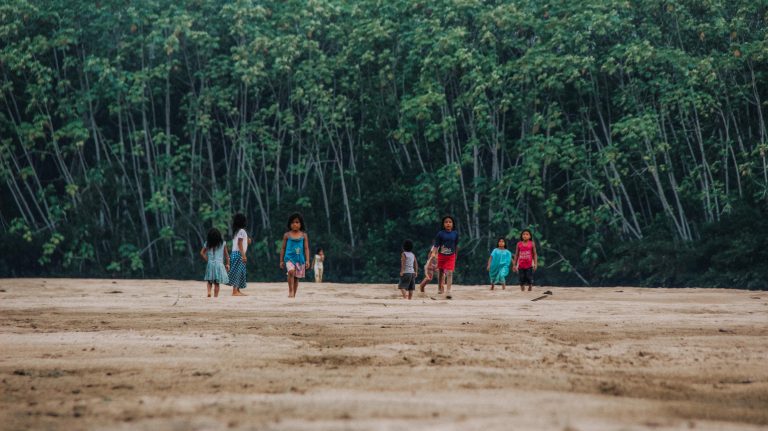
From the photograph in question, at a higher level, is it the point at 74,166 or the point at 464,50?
the point at 464,50

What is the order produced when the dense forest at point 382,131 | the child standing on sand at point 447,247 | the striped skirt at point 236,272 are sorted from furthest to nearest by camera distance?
1. the dense forest at point 382,131
2. the child standing on sand at point 447,247
3. the striped skirt at point 236,272

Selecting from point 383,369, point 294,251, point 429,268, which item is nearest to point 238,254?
point 294,251

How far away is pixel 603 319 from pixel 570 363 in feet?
13.2

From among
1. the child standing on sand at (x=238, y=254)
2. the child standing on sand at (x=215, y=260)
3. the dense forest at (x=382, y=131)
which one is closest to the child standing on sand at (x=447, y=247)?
the child standing on sand at (x=238, y=254)

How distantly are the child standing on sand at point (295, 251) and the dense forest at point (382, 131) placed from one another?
34.8 feet

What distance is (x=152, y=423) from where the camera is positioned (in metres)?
4.51

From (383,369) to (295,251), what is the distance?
31.1ft

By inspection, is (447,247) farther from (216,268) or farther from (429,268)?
(216,268)

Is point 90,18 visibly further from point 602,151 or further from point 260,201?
point 602,151

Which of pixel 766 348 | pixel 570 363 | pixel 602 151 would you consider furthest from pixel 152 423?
pixel 602 151

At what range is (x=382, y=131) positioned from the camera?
29203 mm

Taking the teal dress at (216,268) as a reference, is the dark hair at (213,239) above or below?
above

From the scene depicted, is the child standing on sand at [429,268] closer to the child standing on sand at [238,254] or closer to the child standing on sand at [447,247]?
the child standing on sand at [447,247]

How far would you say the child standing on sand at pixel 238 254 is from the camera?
1650 cm
